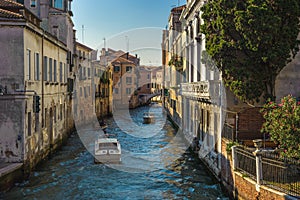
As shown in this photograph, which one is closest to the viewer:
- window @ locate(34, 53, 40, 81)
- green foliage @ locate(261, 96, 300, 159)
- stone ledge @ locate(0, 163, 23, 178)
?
green foliage @ locate(261, 96, 300, 159)

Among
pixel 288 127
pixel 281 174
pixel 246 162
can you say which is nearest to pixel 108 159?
pixel 246 162

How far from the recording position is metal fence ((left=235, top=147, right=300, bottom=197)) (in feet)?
24.3

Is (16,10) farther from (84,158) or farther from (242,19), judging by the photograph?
(242,19)

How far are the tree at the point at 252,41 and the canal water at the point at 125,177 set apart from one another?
3722 mm

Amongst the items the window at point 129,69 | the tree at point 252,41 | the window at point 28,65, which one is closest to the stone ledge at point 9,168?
the window at point 28,65

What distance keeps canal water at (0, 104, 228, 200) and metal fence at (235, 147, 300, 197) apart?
80.7 inches

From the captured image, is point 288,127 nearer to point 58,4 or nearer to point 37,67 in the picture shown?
point 37,67

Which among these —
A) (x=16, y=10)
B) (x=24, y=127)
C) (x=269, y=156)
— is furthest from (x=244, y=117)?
(x=16, y=10)

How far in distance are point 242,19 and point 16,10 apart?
9578 mm

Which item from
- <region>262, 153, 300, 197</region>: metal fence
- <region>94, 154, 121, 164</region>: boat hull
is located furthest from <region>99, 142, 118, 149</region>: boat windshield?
<region>262, 153, 300, 197</region>: metal fence

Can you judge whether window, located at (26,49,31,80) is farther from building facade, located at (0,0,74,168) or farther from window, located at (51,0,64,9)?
window, located at (51,0,64,9)

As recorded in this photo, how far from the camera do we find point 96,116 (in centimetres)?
3394

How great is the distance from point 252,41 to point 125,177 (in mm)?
7130

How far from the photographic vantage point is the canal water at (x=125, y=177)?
430 inches
